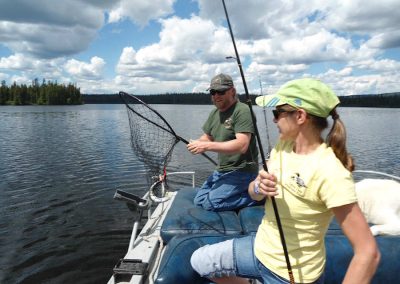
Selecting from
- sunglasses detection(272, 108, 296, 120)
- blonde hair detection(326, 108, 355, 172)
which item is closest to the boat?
blonde hair detection(326, 108, 355, 172)

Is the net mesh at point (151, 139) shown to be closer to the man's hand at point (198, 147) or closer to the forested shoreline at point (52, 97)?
the man's hand at point (198, 147)

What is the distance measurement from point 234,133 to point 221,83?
0.73m

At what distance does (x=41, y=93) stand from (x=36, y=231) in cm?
15231

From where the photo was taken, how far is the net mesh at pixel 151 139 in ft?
19.3

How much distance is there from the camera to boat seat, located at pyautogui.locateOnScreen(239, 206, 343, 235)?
4399 mm

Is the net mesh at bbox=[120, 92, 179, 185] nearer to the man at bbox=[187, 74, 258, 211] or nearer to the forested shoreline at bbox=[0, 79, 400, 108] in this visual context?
the man at bbox=[187, 74, 258, 211]

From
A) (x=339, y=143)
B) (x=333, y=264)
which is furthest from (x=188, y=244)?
(x=339, y=143)

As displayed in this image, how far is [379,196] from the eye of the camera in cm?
486

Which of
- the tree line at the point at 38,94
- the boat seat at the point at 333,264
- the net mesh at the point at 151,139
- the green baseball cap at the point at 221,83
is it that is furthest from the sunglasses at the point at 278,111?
the tree line at the point at 38,94

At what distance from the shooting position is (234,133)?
5.25 m

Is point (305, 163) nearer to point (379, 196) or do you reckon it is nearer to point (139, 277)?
point (139, 277)

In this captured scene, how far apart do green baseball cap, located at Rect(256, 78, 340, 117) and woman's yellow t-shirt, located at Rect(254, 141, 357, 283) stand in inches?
10.2

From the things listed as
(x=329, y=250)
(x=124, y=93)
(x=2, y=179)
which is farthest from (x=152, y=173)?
(x=2, y=179)

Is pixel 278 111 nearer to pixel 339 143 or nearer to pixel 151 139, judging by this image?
pixel 339 143
